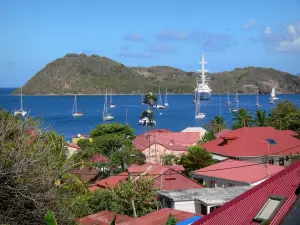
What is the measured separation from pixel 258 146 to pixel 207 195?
53.0 ft

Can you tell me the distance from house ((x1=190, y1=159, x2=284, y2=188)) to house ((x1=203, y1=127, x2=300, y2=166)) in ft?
17.9

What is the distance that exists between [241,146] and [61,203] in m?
24.3

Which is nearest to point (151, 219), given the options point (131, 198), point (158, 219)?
point (158, 219)

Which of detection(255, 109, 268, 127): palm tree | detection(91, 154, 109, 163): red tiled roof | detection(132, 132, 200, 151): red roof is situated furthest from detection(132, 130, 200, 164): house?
detection(255, 109, 268, 127): palm tree

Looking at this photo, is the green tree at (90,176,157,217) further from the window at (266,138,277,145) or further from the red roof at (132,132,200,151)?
the red roof at (132,132,200,151)

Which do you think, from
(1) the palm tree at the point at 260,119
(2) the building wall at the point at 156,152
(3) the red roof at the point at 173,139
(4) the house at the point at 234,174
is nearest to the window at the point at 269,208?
(4) the house at the point at 234,174

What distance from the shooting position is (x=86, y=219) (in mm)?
15289

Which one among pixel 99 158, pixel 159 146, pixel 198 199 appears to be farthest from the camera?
pixel 159 146

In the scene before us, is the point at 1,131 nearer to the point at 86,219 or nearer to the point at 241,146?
the point at 86,219

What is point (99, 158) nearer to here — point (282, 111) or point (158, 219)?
point (282, 111)

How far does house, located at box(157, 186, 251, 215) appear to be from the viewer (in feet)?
58.1

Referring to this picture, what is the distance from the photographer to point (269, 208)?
8.62 metres

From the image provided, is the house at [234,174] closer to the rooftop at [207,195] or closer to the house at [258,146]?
the rooftop at [207,195]

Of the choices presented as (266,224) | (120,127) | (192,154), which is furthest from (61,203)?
(120,127)
